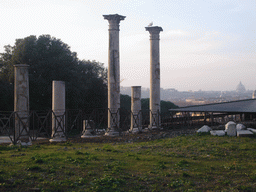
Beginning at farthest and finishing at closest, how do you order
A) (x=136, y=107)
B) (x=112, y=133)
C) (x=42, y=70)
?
(x=42, y=70)
(x=136, y=107)
(x=112, y=133)

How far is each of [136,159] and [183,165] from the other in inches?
66.4

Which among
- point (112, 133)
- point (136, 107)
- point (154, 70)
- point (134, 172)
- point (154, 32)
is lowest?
point (134, 172)

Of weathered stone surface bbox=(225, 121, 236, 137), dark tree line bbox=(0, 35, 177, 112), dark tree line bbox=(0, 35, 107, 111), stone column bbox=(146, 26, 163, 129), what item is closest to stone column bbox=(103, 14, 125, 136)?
stone column bbox=(146, 26, 163, 129)

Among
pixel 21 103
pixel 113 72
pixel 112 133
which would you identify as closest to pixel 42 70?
pixel 113 72

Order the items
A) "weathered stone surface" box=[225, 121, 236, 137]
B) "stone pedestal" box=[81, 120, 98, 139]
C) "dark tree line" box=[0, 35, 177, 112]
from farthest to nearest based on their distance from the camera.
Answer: "dark tree line" box=[0, 35, 177, 112] < "stone pedestal" box=[81, 120, 98, 139] < "weathered stone surface" box=[225, 121, 236, 137]

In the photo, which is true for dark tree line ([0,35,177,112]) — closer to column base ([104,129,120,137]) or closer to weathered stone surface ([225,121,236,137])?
column base ([104,129,120,137])

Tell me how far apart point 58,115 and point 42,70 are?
38.8ft

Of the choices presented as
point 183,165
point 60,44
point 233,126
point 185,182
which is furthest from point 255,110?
point 60,44

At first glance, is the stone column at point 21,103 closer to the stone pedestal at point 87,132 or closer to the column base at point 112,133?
the stone pedestal at point 87,132

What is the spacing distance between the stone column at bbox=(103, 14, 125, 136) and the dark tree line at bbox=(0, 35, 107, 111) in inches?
368

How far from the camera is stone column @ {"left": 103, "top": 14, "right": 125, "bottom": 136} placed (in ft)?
63.0

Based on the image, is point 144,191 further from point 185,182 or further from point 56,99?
point 56,99

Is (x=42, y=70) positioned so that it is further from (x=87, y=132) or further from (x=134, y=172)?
(x=134, y=172)

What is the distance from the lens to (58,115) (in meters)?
16.3
